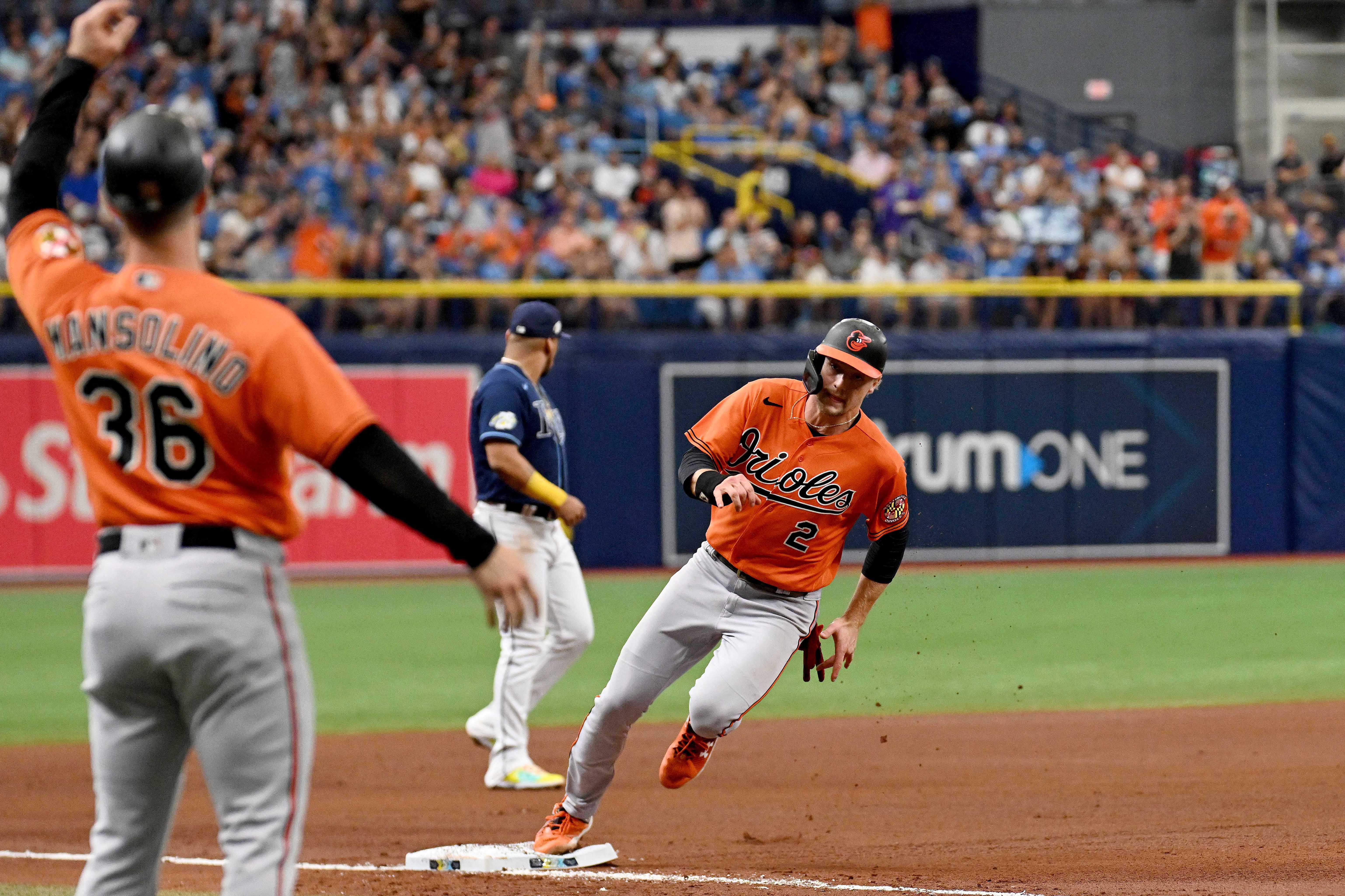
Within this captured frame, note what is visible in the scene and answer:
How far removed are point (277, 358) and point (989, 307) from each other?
14163 mm

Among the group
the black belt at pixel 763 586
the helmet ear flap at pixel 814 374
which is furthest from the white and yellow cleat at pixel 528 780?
the helmet ear flap at pixel 814 374

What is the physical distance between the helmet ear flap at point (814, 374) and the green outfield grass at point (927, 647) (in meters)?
4.25

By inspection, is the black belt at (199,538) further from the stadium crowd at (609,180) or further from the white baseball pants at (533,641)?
the stadium crowd at (609,180)

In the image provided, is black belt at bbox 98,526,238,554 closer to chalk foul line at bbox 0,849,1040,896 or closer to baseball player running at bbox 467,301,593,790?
chalk foul line at bbox 0,849,1040,896

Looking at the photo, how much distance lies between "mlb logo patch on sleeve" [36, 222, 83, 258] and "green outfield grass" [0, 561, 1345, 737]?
6.06 metres

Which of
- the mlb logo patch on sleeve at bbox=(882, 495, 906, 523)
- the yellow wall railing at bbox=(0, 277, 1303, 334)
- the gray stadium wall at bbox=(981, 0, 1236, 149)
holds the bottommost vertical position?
the mlb logo patch on sleeve at bbox=(882, 495, 906, 523)

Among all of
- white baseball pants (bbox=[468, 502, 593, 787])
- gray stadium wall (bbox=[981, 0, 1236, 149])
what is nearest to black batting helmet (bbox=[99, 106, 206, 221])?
white baseball pants (bbox=[468, 502, 593, 787])

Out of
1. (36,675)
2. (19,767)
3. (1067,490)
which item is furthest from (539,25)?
(19,767)

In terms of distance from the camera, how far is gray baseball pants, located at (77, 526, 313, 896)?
3031 mm

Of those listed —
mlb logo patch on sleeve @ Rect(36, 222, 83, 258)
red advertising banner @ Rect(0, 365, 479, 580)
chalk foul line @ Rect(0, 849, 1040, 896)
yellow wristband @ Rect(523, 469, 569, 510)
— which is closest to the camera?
mlb logo patch on sleeve @ Rect(36, 222, 83, 258)

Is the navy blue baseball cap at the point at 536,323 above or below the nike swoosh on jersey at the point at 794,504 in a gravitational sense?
above

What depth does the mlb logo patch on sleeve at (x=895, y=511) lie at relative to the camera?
226 inches

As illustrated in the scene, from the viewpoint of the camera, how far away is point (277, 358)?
3.05m

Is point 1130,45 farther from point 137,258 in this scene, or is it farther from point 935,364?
point 137,258
